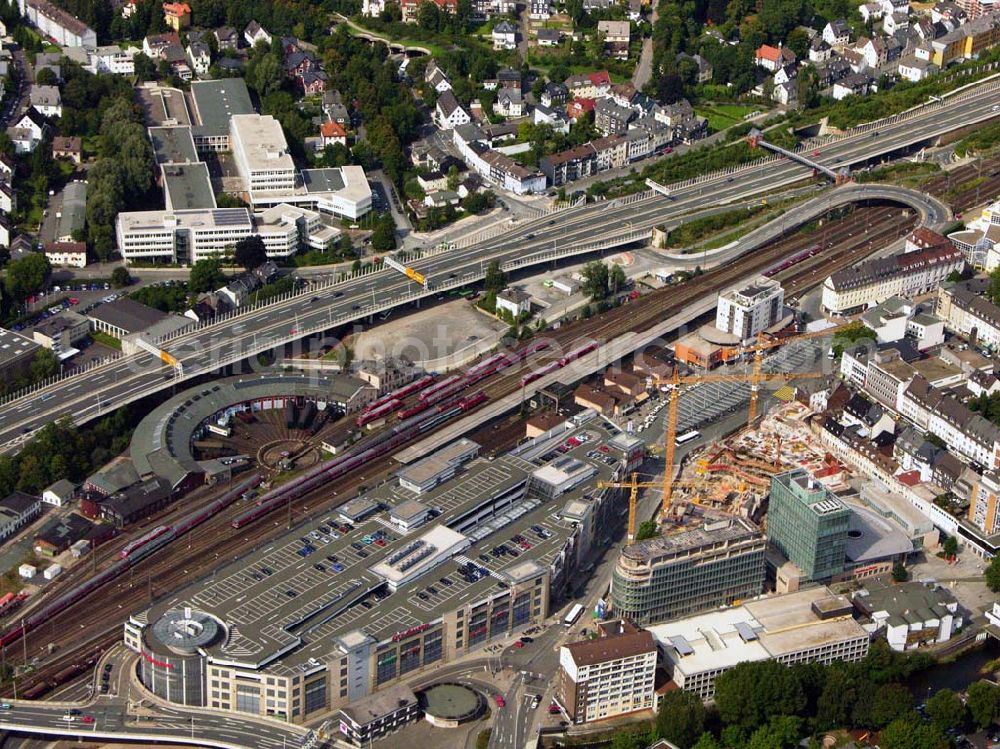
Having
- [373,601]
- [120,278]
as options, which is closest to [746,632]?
[373,601]

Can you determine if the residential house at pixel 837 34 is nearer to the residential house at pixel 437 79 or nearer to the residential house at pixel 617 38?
the residential house at pixel 617 38

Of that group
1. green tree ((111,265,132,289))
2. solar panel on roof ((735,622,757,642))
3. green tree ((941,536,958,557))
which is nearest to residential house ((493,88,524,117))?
green tree ((111,265,132,289))

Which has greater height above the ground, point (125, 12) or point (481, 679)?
point (125, 12)

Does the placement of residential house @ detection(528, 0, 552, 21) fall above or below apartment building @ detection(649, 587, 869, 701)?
above

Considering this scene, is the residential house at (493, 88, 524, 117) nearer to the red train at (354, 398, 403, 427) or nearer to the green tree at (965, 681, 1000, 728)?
the red train at (354, 398, 403, 427)

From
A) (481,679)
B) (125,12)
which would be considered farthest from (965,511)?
(125,12)

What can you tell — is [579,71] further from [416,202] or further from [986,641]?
[986,641]

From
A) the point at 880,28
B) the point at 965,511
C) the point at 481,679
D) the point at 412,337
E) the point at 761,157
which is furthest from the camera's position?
the point at 880,28
